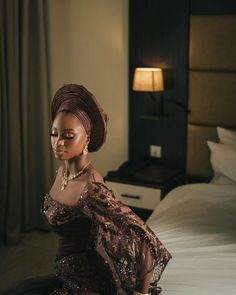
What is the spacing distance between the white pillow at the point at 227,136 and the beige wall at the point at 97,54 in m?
0.75

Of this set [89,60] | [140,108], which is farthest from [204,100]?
[89,60]

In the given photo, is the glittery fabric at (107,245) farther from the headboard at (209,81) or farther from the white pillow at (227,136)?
the headboard at (209,81)

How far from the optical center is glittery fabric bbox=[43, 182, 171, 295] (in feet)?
4.21

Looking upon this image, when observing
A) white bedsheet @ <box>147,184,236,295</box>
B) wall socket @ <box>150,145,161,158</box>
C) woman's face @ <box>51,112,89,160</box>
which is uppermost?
woman's face @ <box>51,112,89,160</box>

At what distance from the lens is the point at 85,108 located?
1.34 metres

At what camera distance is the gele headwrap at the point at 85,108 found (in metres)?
1.34

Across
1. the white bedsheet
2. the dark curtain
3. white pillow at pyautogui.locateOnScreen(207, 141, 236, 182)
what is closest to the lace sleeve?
the white bedsheet

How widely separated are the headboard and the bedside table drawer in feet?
1.34

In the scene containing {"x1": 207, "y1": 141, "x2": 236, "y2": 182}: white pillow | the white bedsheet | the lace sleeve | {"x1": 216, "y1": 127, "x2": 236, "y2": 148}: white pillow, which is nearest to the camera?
the lace sleeve

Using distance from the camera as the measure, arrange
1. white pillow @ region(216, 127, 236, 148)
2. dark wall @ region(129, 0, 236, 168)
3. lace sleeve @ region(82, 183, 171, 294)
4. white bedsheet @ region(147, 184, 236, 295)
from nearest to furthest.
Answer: lace sleeve @ region(82, 183, 171, 294)
white bedsheet @ region(147, 184, 236, 295)
white pillow @ region(216, 127, 236, 148)
dark wall @ region(129, 0, 236, 168)

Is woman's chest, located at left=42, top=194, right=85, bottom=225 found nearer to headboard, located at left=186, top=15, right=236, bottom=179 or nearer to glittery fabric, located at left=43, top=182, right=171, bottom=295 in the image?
glittery fabric, located at left=43, top=182, right=171, bottom=295

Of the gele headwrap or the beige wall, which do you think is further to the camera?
the beige wall

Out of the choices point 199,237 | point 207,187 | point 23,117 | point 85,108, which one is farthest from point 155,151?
point 85,108

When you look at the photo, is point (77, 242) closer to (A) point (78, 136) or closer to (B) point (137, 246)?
(B) point (137, 246)
